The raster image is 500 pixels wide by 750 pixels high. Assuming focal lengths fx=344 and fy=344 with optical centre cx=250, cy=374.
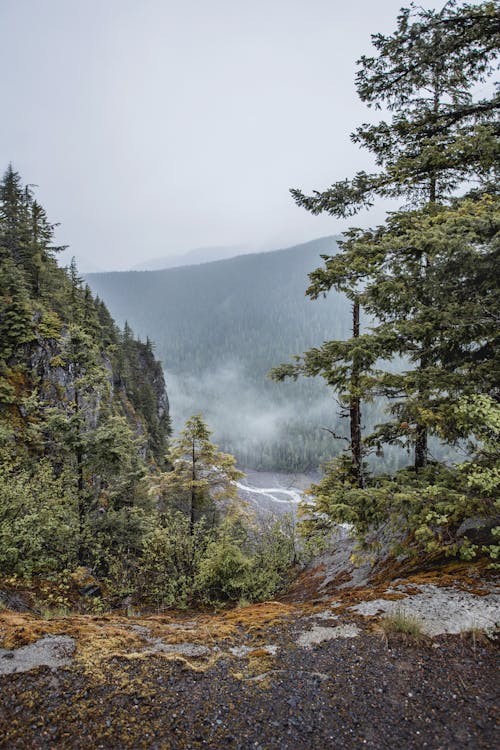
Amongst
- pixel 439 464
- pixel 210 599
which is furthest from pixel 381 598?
pixel 210 599

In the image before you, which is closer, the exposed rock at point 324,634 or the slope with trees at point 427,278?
the exposed rock at point 324,634

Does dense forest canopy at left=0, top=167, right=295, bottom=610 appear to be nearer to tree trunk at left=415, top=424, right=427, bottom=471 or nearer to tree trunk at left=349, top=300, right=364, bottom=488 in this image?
tree trunk at left=349, top=300, right=364, bottom=488

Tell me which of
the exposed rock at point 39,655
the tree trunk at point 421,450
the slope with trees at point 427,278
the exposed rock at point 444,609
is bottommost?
the exposed rock at point 444,609

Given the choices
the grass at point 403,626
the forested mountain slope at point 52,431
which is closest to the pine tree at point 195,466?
the forested mountain slope at point 52,431

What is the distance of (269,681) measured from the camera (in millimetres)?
3803

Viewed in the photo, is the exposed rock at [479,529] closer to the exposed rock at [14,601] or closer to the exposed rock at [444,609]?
the exposed rock at [444,609]

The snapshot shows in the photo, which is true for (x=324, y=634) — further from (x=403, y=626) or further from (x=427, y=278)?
(x=427, y=278)

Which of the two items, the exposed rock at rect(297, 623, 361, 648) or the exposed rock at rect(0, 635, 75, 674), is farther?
the exposed rock at rect(297, 623, 361, 648)

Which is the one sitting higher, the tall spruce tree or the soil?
the tall spruce tree

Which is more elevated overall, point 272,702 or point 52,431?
point 52,431

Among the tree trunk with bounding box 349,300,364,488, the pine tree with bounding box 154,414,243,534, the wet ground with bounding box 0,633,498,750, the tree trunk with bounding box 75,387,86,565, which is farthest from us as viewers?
the pine tree with bounding box 154,414,243,534

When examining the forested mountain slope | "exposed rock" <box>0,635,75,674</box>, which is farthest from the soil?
the forested mountain slope

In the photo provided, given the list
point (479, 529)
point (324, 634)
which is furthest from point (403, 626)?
point (479, 529)

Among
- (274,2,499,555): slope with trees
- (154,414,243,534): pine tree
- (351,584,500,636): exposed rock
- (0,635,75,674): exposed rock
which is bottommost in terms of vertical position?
(154,414,243,534): pine tree
